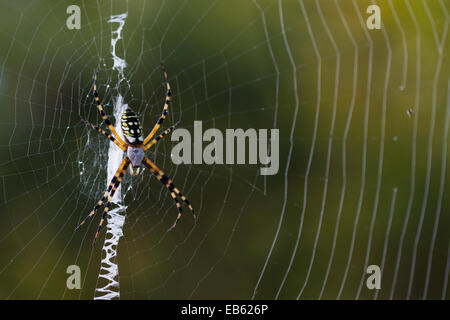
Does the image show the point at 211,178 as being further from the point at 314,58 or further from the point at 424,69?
the point at 424,69

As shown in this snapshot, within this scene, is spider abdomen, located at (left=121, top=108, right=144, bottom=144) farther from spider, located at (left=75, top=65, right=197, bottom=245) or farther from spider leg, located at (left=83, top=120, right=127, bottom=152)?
spider leg, located at (left=83, top=120, right=127, bottom=152)

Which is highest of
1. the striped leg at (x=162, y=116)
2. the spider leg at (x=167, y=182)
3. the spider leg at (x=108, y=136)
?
the striped leg at (x=162, y=116)

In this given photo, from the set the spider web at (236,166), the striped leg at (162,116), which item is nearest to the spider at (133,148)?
the striped leg at (162,116)

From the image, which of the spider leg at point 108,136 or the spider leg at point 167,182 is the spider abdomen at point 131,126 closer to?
the spider leg at point 108,136

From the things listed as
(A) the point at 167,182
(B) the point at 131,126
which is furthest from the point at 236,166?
(B) the point at 131,126

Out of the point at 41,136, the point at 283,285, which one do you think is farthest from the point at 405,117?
the point at 41,136

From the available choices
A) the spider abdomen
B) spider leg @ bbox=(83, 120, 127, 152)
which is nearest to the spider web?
spider leg @ bbox=(83, 120, 127, 152)

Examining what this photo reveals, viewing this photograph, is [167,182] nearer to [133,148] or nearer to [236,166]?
[133,148]

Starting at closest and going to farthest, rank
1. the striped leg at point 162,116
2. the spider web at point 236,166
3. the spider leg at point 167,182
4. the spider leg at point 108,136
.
→ the spider leg at point 108,136, the striped leg at point 162,116, the spider web at point 236,166, the spider leg at point 167,182
